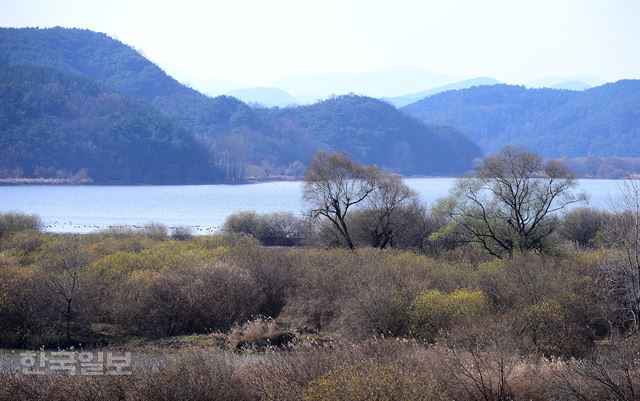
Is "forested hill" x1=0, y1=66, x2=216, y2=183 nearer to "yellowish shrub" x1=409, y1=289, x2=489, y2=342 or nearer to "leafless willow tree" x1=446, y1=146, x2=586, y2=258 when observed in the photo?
"leafless willow tree" x1=446, y1=146, x2=586, y2=258

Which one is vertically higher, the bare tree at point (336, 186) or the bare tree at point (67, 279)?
the bare tree at point (336, 186)

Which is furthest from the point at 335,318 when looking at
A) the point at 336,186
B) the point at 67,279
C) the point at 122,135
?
the point at 122,135

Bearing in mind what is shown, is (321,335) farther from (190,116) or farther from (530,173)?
(190,116)

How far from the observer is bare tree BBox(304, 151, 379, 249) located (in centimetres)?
4856

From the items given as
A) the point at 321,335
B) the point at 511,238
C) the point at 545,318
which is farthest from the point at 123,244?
the point at 545,318

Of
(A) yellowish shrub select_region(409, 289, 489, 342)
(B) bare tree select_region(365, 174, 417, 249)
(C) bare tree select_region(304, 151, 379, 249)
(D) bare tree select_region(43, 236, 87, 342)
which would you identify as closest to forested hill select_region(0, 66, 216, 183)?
(C) bare tree select_region(304, 151, 379, 249)

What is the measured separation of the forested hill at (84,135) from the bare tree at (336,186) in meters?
102

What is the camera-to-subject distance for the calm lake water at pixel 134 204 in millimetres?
77000

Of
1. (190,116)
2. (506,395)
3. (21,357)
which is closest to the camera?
(506,395)

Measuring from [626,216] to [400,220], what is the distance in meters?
17.2

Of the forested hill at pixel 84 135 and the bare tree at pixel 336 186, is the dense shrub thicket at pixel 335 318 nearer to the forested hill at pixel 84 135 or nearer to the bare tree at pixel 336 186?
the bare tree at pixel 336 186

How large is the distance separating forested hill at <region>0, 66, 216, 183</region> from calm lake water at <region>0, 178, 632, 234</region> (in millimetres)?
5278

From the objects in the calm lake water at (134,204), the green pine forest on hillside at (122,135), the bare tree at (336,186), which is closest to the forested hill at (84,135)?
the green pine forest on hillside at (122,135)

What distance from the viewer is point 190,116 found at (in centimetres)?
19050
